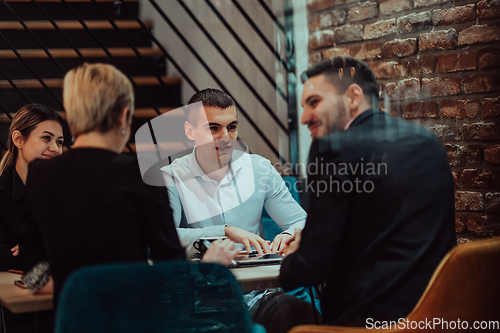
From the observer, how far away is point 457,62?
1962mm

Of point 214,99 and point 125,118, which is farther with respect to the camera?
point 214,99

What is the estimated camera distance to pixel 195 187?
1931 millimetres

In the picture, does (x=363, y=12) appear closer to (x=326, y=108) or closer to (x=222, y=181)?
(x=222, y=181)

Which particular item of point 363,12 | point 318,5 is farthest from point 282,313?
point 318,5

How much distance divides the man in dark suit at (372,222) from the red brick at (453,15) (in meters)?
1.05

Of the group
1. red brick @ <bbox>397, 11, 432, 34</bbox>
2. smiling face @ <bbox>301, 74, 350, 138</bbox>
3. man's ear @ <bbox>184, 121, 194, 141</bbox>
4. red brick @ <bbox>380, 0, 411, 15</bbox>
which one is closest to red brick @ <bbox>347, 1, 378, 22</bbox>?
red brick @ <bbox>380, 0, 411, 15</bbox>

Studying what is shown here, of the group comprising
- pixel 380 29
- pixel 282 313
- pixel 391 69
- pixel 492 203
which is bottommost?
pixel 282 313

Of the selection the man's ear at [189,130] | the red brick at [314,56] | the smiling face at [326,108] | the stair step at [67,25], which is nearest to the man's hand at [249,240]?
the smiling face at [326,108]

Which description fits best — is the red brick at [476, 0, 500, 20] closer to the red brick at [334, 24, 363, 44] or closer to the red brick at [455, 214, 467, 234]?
the red brick at [334, 24, 363, 44]

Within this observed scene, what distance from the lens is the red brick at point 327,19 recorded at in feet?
7.49

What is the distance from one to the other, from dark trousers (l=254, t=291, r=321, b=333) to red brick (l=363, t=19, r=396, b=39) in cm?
123

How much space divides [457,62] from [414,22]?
0.26m

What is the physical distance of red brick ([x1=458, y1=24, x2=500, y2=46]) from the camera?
6.27 feet

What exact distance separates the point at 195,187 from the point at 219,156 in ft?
0.62
